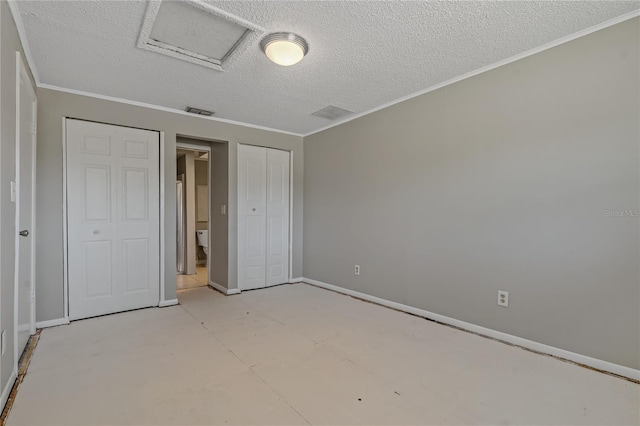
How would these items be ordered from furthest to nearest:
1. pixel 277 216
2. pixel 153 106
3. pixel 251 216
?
pixel 277 216 → pixel 251 216 → pixel 153 106

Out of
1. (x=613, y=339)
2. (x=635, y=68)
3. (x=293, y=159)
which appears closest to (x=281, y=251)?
(x=293, y=159)

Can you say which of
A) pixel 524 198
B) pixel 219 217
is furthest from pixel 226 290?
pixel 524 198

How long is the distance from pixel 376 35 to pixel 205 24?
116 centimetres

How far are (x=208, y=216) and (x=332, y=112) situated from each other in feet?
8.07

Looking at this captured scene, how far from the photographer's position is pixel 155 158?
3.63m

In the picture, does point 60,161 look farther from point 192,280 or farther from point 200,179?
point 200,179

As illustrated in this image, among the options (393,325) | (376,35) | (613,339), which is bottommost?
(393,325)

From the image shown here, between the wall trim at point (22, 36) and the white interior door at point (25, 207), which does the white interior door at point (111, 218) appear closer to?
the white interior door at point (25, 207)

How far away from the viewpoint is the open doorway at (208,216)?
4352mm

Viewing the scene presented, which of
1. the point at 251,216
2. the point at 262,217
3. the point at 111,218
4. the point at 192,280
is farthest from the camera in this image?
the point at 192,280


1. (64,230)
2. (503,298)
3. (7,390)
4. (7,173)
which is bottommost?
(7,390)

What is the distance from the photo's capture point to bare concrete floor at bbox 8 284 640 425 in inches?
67.2

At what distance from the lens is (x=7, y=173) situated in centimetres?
181

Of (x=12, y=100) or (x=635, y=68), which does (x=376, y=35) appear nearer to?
(x=635, y=68)
